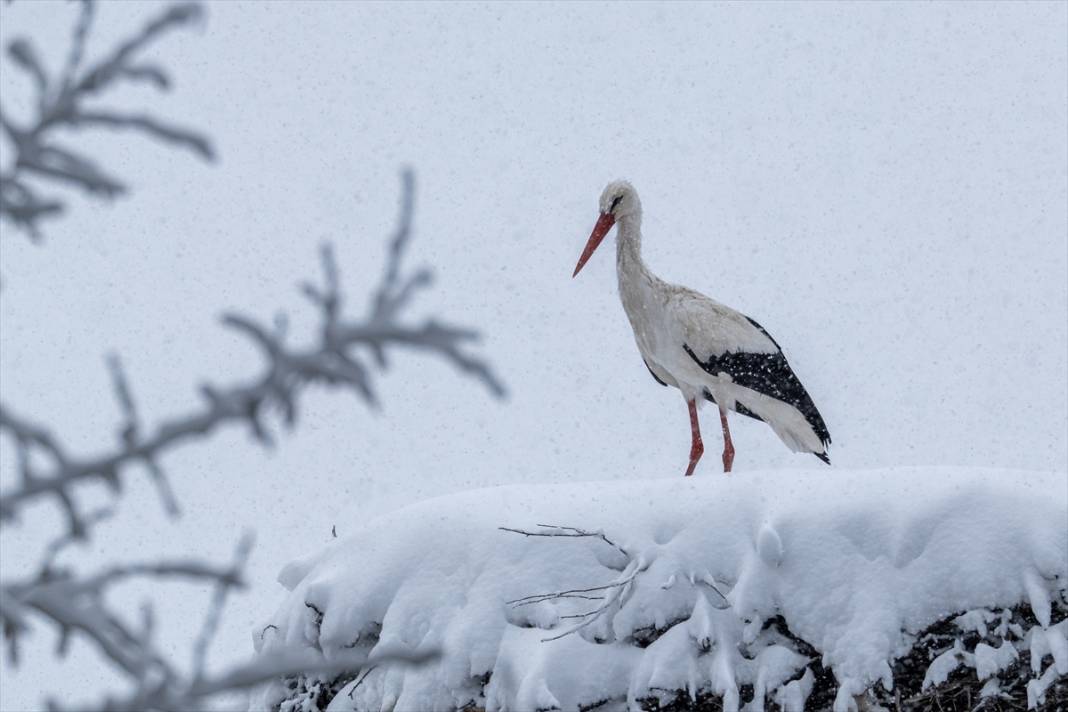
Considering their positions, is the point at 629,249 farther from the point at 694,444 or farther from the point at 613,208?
the point at 694,444

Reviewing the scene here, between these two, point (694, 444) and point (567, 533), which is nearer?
point (567, 533)

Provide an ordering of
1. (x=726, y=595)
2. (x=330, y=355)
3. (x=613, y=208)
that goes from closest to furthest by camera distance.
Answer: (x=330, y=355) → (x=726, y=595) → (x=613, y=208)

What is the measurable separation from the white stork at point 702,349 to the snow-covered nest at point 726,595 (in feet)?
8.30

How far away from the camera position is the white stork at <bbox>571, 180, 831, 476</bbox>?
737 centimetres

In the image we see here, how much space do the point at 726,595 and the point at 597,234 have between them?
3.69 metres

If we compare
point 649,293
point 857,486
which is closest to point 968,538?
point 857,486

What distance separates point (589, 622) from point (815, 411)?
12.3 feet

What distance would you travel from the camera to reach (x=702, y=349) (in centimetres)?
733

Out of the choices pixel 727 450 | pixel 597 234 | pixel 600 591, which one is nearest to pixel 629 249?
pixel 597 234

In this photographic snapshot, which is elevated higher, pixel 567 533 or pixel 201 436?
pixel 201 436

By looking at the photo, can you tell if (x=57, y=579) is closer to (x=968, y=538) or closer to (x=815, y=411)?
(x=968, y=538)

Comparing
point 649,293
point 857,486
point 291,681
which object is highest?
point 649,293

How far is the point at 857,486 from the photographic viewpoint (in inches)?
184

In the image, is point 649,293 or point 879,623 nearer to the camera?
point 879,623
